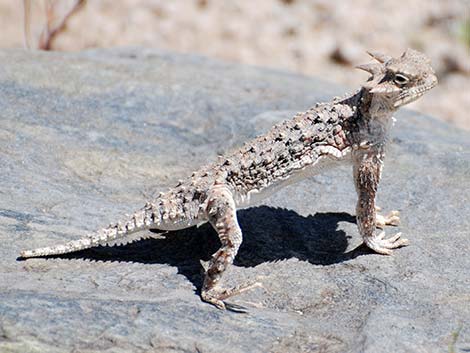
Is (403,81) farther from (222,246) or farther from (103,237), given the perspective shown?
(103,237)

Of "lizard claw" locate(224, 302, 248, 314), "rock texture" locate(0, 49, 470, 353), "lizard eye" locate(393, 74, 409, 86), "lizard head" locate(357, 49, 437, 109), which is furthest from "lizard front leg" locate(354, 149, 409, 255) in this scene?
"lizard claw" locate(224, 302, 248, 314)

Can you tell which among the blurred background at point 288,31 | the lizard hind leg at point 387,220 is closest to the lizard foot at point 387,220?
the lizard hind leg at point 387,220

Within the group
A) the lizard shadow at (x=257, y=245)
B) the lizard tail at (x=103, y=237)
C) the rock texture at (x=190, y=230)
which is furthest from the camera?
the lizard shadow at (x=257, y=245)

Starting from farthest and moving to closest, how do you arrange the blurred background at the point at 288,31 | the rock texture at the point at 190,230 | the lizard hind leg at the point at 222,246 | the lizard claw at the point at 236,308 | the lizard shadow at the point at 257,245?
the blurred background at the point at 288,31
the lizard shadow at the point at 257,245
the lizard hind leg at the point at 222,246
the lizard claw at the point at 236,308
the rock texture at the point at 190,230

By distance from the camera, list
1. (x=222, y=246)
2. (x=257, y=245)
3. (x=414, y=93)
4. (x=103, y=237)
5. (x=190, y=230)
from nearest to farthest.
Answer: (x=222, y=246), (x=103, y=237), (x=414, y=93), (x=257, y=245), (x=190, y=230)

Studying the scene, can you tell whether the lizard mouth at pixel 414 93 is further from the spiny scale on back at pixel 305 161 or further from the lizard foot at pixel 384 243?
the lizard foot at pixel 384 243

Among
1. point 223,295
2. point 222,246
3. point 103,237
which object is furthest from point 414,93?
point 103,237
